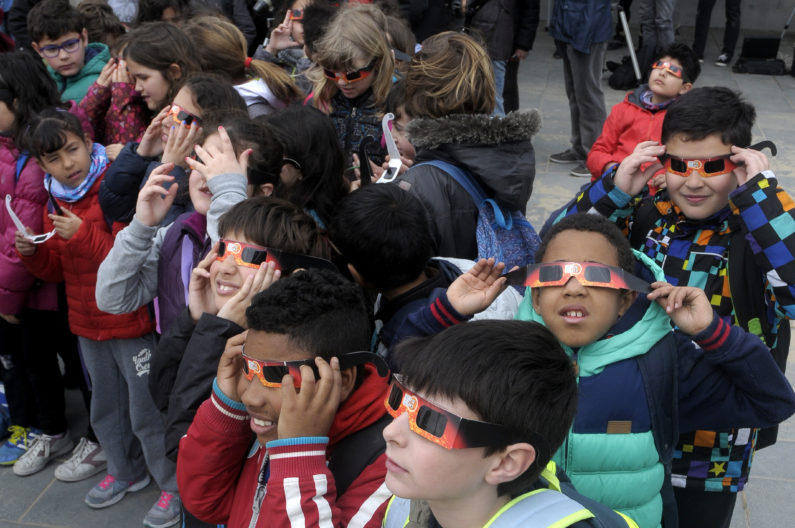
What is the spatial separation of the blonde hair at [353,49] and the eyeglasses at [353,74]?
0.02m

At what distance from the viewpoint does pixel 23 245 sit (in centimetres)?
349

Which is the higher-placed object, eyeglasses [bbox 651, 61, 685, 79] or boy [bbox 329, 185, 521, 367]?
boy [bbox 329, 185, 521, 367]

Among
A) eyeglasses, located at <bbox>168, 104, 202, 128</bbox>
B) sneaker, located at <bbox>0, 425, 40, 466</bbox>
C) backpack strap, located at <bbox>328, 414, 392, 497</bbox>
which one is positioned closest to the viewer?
backpack strap, located at <bbox>328, 414, 392, 497</bbox>

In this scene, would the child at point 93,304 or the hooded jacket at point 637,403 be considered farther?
the child at point 93,304

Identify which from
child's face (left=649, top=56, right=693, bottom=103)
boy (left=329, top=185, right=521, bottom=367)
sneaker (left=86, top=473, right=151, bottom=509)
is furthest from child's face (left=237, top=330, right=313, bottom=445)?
child's face (left=649, top=56, right=693, bottom=103)

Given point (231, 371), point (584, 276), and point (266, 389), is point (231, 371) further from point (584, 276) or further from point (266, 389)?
point (584, 276)

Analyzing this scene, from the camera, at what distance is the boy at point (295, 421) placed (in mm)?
1798

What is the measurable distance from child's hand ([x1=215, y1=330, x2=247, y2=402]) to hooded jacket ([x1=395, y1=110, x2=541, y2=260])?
1126 millimetres

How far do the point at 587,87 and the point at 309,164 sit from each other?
4.85 meters

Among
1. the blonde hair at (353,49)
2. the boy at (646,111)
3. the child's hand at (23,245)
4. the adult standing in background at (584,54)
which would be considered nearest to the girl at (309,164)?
the blonde hair at (353,49)

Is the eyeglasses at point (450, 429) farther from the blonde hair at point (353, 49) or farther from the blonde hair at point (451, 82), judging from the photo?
the blonde hair at point (353, 49)

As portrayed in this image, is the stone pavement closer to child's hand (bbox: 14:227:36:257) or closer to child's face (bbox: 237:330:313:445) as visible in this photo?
child's hand (bbox: 14:227:36:257)

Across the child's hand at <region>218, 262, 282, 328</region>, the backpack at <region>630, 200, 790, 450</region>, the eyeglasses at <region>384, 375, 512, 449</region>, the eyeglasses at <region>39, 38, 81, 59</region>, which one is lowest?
the eyeglasses at <region>39, 38, 81, 59</region>

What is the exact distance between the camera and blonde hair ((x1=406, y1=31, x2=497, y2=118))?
3.15 metres
